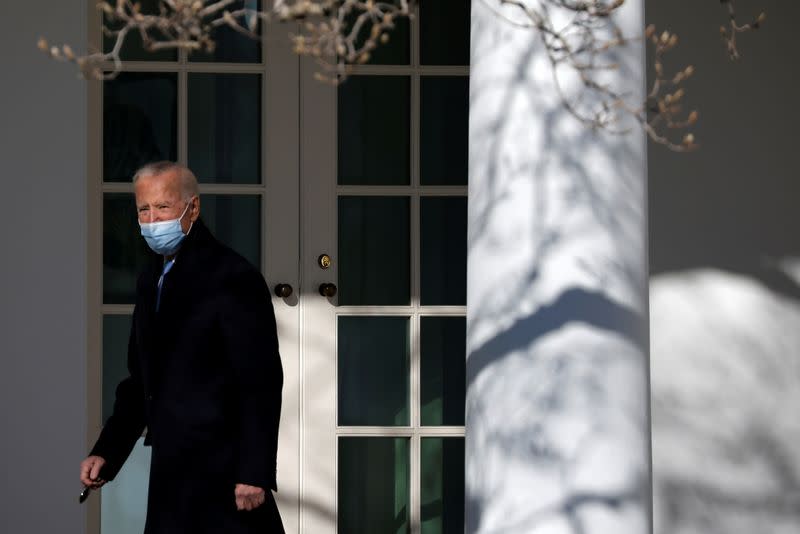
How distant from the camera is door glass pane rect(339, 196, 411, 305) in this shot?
552 centimetres

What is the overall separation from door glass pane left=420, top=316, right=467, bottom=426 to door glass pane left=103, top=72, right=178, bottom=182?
1.25m

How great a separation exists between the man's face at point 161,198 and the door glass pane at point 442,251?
180 centimetres

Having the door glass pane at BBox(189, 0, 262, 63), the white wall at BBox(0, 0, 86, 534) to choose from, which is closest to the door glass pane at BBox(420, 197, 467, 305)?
the door glass pane at BBox(189, 0, 262, 63)

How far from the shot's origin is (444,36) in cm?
560

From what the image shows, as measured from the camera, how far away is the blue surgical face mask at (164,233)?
12.7ft

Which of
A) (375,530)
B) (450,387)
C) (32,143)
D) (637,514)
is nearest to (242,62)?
(32,143)

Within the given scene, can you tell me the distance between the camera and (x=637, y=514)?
3365mm

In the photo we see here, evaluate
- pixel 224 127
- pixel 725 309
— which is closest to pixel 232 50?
pixel 224 127

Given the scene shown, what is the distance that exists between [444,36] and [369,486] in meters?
1.82

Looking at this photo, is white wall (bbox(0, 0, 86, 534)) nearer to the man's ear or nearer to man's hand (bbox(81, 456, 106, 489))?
man's hand (bbox(81, 456, 106, 489))

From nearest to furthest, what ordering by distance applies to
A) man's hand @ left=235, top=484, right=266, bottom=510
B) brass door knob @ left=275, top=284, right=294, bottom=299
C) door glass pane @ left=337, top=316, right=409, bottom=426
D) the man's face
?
man's hand @ left=235, top=484, right=266, bottom=510
the man's face
brass door knob @ left=275, top=284, right=294, bottom=299
door glass pane @ left=337, top=316, right=409, bottom=426

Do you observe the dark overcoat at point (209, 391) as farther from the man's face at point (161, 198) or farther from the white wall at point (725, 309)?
the white wall at point (725, 309)

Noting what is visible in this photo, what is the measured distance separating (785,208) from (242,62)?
85.6 inches

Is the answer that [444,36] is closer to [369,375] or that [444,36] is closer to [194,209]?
[369,375]
